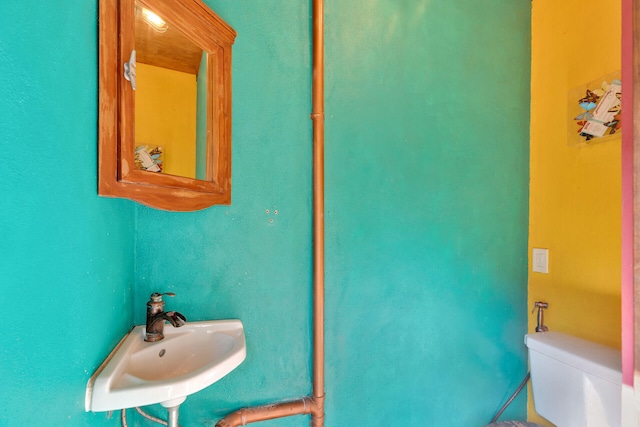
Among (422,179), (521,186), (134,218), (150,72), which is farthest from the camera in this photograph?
(521,186)

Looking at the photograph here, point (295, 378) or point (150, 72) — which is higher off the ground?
point (150, 72)

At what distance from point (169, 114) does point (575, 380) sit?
178 cm

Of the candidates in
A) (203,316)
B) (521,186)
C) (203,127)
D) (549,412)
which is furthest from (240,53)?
(549,412)

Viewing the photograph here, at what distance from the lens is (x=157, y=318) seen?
894 millimetres

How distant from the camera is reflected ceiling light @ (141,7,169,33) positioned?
2.73 ft

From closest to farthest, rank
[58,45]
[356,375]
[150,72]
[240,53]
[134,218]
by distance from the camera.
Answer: [58,45] → [150,72] → [134,218] → [240,53] → [356,375]

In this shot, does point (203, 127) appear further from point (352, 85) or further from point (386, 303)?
point (386, 303)

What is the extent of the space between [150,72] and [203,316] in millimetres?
840

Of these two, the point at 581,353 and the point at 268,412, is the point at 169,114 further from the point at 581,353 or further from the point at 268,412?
the point at 581,353

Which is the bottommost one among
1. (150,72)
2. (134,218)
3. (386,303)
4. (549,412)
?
(549,412)

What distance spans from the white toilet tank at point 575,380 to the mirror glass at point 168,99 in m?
1.59

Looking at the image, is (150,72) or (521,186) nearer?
(150,72)

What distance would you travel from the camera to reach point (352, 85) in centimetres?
126

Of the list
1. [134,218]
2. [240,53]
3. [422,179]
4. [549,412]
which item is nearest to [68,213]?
[134,218]
